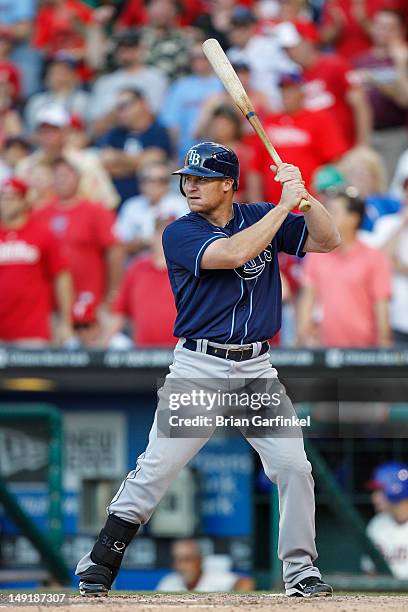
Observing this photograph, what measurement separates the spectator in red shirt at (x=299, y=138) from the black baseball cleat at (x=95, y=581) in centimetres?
443

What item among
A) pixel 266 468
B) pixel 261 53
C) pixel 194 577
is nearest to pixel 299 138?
pixel 261 53

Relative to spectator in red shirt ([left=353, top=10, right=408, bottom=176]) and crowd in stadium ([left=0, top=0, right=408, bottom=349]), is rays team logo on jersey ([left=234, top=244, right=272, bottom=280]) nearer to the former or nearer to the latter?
crowd in stadium ([left=0, top=0, right=408, bottom=349])

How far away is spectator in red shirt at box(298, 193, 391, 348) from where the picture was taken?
7234 mm

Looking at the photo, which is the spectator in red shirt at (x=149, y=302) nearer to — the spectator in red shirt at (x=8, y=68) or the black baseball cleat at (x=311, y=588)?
the black baseball cleat at (x=311, y=588)

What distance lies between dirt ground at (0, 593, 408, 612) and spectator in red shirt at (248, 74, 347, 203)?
430 centimetres

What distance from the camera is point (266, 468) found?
4453 mm

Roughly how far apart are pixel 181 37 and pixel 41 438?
4326mm

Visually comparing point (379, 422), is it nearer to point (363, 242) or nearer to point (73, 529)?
point (363, 242)

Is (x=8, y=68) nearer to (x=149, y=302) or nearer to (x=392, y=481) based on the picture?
(x=149, y=302)

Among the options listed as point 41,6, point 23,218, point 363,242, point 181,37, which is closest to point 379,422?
point 363,242

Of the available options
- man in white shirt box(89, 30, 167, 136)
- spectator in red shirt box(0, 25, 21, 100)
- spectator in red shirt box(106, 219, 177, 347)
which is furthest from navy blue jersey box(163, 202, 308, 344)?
→ spectator in red shirt box(0, 25, 21, 100)

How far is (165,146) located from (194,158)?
5024 millimetres

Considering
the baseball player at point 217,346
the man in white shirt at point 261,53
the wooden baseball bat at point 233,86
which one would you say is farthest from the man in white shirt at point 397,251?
the baseball player at point 217,346

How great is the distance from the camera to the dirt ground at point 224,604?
13.3 ft
